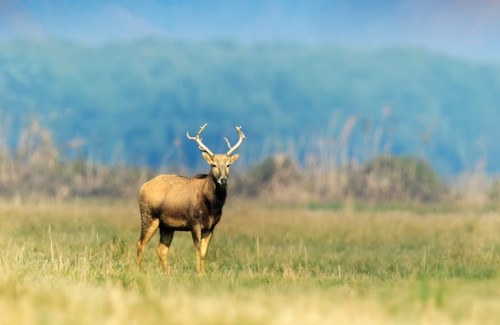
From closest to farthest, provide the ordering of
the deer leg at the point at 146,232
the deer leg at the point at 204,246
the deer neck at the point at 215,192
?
1. the deer leg at the point at 204,246
2. the deer neck at the point at 215,192
3. the deer leg at the point at 146,232

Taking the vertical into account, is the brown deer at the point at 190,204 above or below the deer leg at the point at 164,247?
above

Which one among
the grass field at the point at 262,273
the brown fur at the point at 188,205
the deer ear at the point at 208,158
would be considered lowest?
the grass field at the point at 262,273

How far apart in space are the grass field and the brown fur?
54cm

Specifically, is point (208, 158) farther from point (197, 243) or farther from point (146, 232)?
point (146, 232)

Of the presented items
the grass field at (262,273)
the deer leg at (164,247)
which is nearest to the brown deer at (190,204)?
the deer leg at (164,247)

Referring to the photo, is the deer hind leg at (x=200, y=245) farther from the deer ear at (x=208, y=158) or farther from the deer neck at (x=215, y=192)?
the deer ear at (x=208, y=158)

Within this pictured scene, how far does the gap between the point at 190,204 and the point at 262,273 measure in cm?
216

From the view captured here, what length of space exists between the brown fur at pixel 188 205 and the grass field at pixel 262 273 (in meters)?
0.54

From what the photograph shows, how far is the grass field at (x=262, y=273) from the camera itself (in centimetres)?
963

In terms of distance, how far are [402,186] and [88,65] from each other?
353 ft

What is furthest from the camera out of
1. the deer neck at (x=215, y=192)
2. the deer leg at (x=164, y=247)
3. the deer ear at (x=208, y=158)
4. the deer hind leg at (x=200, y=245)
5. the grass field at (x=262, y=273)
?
the deer leg at (x=164, y=247)

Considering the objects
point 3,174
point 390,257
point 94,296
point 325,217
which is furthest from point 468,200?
point 94,296

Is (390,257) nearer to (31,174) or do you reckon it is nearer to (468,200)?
(468,200)

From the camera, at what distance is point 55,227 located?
24.0 metres
